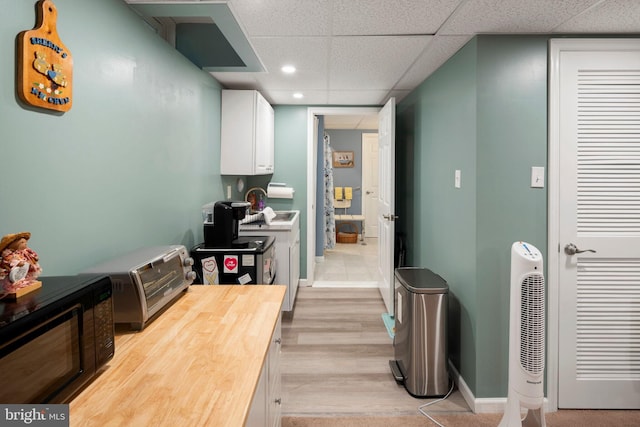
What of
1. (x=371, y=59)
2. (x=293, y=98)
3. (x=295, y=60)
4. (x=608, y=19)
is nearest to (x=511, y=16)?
(x=608, y=19)

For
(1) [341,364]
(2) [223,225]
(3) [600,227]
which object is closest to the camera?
(3) [600,227]

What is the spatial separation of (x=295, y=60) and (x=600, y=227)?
7.34ft

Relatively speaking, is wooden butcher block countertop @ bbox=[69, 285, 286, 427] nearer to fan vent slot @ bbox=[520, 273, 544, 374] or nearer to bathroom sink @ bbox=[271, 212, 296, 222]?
fan vent slot @ bbox=[520, 273, 544, 374]

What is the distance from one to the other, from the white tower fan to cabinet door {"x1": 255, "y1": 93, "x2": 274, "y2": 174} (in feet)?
8.07

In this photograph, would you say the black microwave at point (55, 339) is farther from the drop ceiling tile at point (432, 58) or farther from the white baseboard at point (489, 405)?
the drop ceiling tile at point (432, 58)

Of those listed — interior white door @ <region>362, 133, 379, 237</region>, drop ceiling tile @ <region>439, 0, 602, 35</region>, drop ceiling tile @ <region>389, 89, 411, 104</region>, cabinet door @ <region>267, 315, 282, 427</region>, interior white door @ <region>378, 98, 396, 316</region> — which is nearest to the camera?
cabinet door @ <region>267, 315, 282, 427</region>

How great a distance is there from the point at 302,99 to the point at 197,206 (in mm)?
1969

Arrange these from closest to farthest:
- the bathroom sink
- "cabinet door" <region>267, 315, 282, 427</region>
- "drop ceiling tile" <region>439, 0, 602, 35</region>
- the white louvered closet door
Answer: "cabinet door" <region>267, 315, 282, 427</region>
"drop ceiling tile" <region>439, 0, 602, 35</region>
the white louvered closet door
the bathroom sink

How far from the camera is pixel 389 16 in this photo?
2.00m

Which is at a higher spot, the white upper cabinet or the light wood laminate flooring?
the white upper cabinet

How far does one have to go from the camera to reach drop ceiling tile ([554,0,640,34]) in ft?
6.09

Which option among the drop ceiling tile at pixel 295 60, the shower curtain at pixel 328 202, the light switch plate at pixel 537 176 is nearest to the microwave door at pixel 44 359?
the drop ceiling tile at pixel 295 60

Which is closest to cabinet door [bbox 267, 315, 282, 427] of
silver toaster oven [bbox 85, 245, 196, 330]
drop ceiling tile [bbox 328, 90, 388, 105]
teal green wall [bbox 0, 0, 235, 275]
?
silver toaster oven [bbox 85, 245, 196, 330]

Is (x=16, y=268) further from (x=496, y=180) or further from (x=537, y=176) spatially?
(x=537, y=176)
